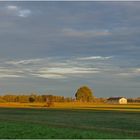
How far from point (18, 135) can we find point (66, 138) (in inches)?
149

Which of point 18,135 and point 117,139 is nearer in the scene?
point 117,139

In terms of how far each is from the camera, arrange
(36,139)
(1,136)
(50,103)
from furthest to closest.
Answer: (50,103)
(1,136)
(36,139)

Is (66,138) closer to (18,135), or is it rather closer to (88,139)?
(88,139)

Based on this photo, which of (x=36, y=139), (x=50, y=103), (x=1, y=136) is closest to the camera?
(x=36, y=139)

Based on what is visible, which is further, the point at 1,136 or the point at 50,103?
the point at 50,103

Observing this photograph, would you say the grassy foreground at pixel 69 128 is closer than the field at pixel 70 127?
Yes

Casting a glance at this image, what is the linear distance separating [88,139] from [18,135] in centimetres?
515

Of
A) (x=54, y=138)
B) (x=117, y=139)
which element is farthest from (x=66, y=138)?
(x=117, y=139)

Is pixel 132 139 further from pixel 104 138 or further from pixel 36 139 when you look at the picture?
pixel 36 139

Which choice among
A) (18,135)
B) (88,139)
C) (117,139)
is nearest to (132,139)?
(117,139)

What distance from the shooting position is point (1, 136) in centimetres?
2727

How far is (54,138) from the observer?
26391 millimetres

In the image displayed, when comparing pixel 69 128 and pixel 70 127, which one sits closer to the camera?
pixel 69 128

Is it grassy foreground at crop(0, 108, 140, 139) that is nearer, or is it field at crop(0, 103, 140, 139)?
grassy foreground at crop(0, 108, 140, 139)
